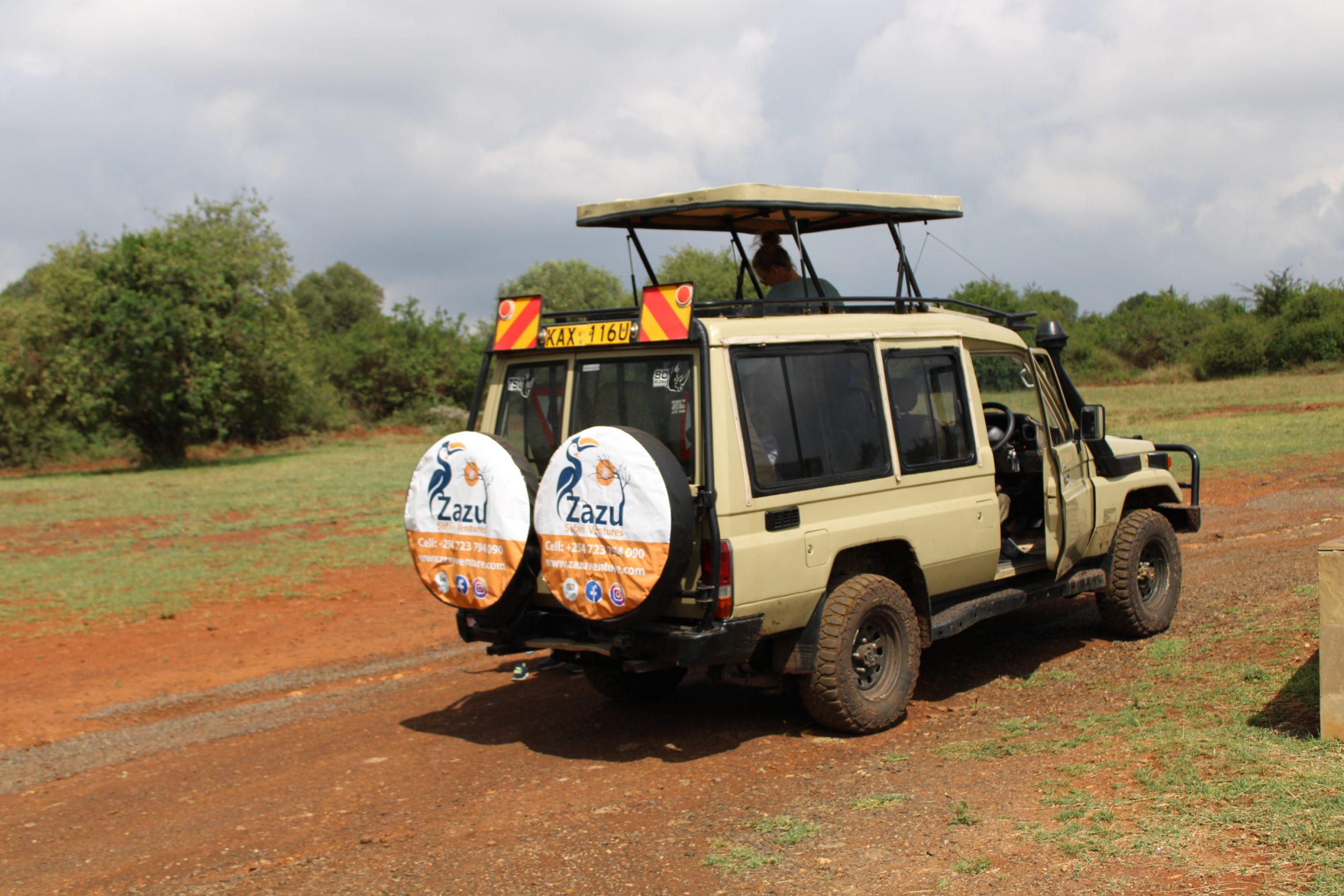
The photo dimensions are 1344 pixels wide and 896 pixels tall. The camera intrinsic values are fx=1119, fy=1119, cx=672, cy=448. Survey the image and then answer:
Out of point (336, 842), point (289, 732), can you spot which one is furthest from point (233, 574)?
point (336, 842)

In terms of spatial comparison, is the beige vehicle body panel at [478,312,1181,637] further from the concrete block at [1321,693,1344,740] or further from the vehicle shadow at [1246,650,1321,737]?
the concrete block at [1321,693,1344,740]

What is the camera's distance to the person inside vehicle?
7.13 m

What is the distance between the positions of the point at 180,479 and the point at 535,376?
24.5m

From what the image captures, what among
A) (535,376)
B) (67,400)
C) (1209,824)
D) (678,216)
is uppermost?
(67,400)

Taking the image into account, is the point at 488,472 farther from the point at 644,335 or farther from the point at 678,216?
the point at 678,216

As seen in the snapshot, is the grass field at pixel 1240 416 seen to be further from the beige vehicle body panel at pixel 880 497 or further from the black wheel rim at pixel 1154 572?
the beige vehicle body panel at pixel 880 497

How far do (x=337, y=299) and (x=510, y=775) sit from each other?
7731 cm

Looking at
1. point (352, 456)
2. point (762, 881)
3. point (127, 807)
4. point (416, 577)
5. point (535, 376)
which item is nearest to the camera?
point (762, 881)

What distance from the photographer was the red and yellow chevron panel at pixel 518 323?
20.5 ft

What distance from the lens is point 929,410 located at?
6535 millimetres

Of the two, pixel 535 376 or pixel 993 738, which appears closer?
pixel 993 738

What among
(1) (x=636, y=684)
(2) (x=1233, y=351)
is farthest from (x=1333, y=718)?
(2) (x=1233, y=351)

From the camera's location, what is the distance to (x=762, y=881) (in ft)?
13.6

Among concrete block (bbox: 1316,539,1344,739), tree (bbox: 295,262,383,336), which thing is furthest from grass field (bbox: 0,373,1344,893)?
tree (bbox: 295,262,383,336)
